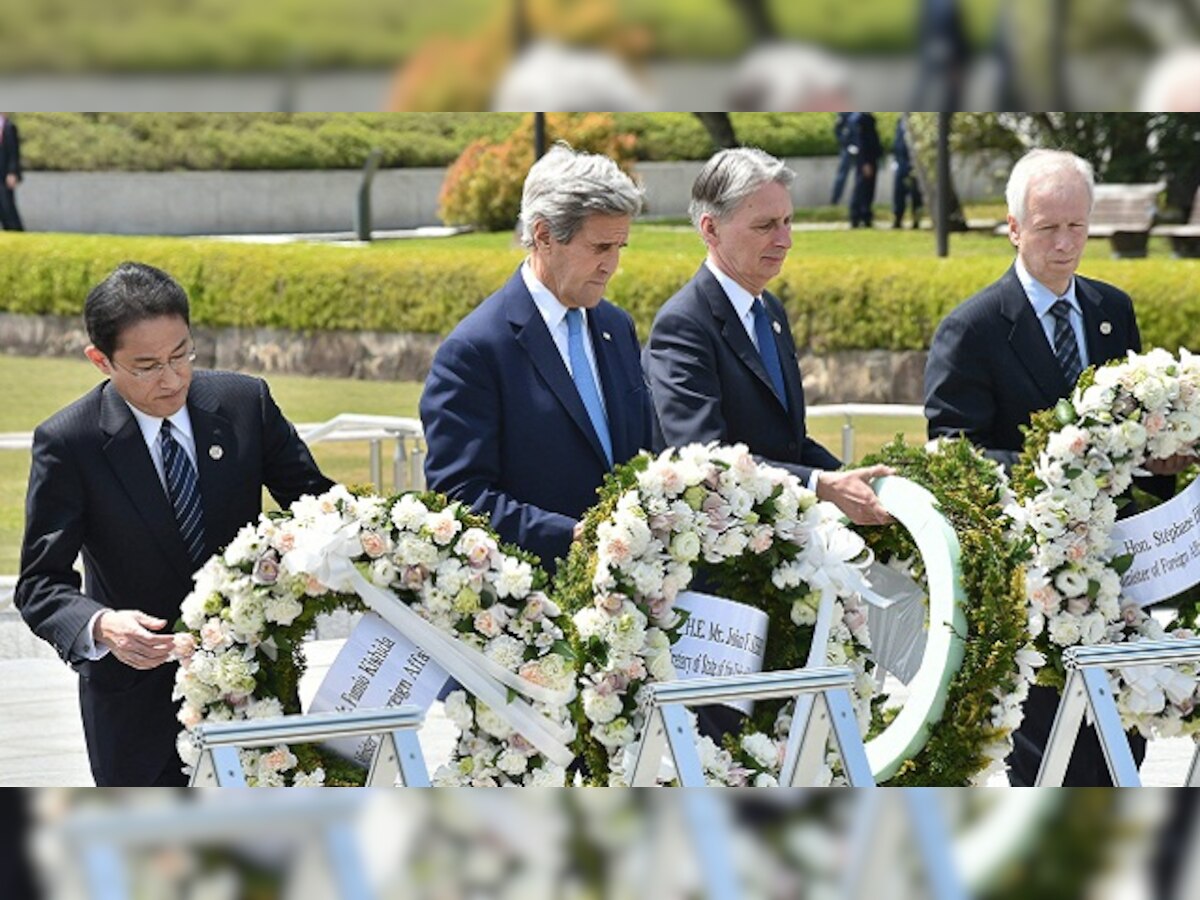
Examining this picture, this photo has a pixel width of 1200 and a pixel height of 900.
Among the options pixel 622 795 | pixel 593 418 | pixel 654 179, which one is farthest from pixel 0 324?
pixel 622 795

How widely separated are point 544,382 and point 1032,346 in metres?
1.38

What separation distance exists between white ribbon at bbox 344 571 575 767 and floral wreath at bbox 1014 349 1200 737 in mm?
1201

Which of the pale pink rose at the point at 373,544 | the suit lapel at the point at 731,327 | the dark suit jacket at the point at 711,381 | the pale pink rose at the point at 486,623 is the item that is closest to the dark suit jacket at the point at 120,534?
the pale pink rose at the point at 373,544

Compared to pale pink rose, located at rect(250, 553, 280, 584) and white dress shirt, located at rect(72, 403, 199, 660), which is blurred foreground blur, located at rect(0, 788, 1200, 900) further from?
white dress shirt, located at rect(72, 403, 199, 660)

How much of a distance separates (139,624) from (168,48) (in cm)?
273

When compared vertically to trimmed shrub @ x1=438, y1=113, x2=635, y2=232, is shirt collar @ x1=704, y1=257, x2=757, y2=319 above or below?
above

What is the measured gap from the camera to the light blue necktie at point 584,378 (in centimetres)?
429

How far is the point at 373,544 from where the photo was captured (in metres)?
3.49

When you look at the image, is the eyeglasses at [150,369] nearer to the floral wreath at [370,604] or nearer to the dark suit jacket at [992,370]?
the floral wreath at [370,604]

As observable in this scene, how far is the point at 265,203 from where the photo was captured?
25.1m

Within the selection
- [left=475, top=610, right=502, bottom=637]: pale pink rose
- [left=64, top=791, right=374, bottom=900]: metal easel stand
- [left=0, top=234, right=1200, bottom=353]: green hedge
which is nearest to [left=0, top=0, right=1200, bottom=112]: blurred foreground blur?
[left=64, top=791, right=374, bottom=900]: metal easel stand

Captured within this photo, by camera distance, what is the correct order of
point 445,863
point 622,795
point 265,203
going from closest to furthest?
1. point 445,863
2. point 622,795
3. point 265,203

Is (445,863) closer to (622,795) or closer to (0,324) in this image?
(622,795)

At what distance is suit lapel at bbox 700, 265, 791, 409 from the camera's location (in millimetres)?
4598
